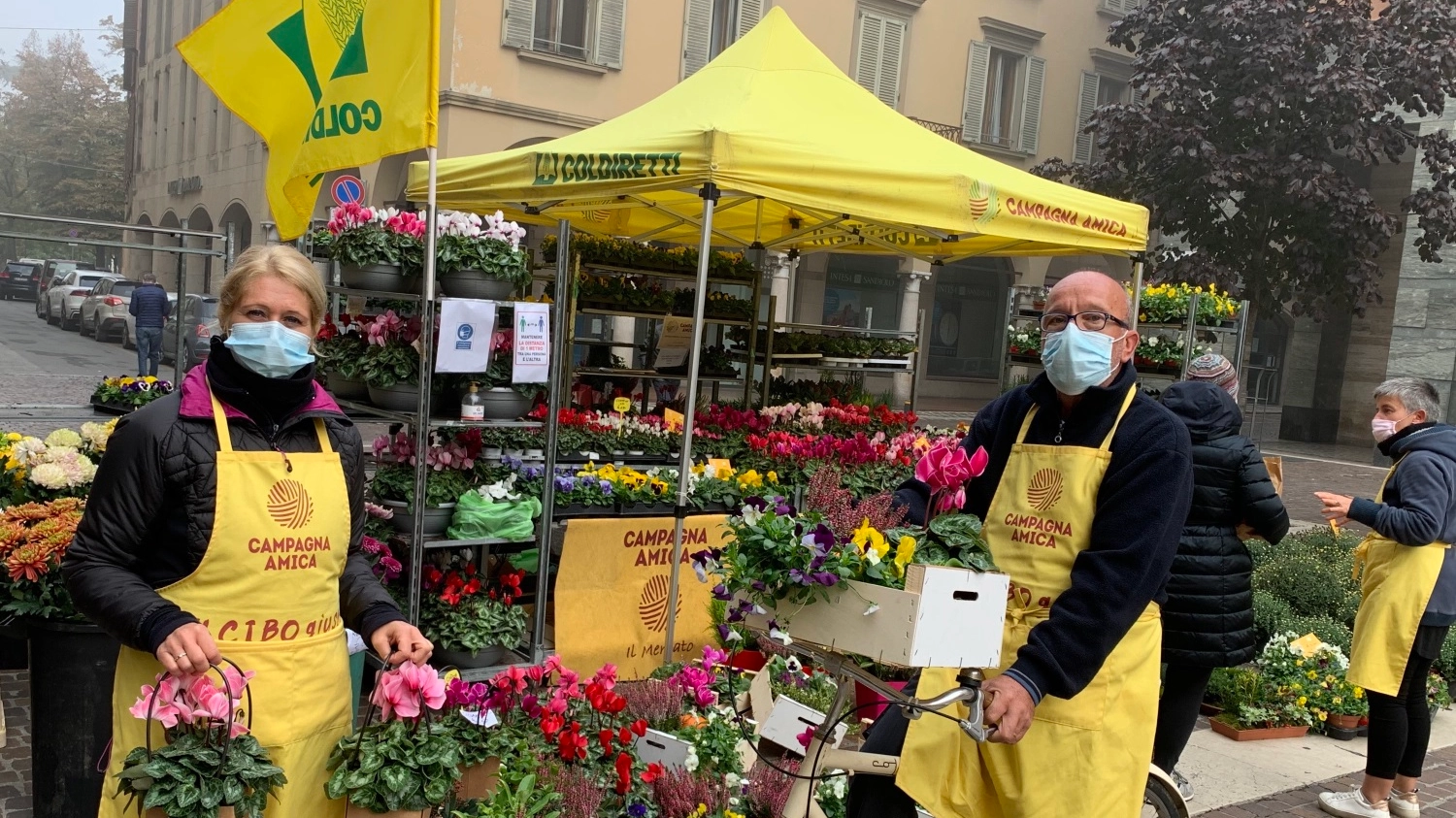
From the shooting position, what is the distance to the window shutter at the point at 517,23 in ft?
55.4

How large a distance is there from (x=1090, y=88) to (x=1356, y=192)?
791 cm

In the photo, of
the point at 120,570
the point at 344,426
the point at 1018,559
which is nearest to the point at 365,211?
the point at 344,426

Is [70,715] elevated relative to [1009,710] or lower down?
lower down

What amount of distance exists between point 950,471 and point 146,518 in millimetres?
1741

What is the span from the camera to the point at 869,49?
2156cm

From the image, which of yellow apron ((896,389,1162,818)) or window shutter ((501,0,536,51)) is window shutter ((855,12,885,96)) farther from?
yellow apron ((896,389,1162,818))

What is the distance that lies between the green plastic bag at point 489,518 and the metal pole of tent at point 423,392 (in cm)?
19

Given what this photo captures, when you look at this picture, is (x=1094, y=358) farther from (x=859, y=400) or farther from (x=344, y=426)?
(x=859, y=400)

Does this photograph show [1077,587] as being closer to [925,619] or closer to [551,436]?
[925,619]

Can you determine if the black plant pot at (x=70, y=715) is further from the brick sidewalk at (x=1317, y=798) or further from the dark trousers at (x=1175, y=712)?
the brick sidewalk at (x=1317, y=798)

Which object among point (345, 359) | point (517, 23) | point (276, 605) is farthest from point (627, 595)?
point (517, 23)

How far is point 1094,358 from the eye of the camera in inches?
105

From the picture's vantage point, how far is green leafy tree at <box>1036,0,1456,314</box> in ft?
57.1

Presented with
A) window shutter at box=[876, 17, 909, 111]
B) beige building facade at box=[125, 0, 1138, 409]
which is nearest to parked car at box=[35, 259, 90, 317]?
beige building facade at box=[125, 0, 1138, 409]
